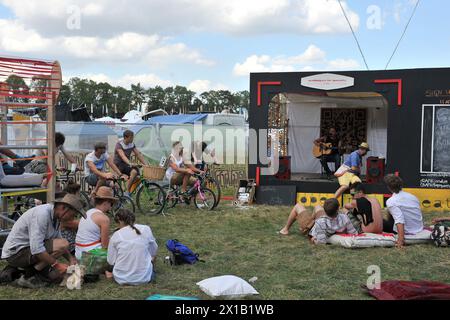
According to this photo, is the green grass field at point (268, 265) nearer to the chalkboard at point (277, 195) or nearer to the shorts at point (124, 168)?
the shorts at point (124, 168)

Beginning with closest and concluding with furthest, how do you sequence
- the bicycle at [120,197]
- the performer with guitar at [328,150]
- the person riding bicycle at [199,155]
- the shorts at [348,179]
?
the bicycle at [120,197], the shorts at [348,179], the person riding bicycle at [199,155], the performer with guitar at [328,150]

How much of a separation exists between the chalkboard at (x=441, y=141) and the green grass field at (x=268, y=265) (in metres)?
4.08

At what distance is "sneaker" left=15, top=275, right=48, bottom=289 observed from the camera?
494 centimetres

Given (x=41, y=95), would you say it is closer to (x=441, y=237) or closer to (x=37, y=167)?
(x=37, y=167)

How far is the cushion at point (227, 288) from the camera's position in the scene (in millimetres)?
4668

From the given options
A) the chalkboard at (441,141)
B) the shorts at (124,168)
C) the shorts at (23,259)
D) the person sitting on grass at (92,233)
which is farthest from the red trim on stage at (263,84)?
the shorts at (23,259)

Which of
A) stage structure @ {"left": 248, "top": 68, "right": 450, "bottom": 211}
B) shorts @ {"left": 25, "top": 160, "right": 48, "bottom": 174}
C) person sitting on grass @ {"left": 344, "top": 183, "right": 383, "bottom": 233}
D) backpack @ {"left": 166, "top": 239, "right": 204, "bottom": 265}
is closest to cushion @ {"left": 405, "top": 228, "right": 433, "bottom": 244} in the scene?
person sitting on grass @ {"left": 344, "top": 183, "right": 383, "bottom": 233}

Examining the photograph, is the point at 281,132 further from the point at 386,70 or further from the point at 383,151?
the point at 386,70

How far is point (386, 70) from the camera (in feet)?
Result: 35.0

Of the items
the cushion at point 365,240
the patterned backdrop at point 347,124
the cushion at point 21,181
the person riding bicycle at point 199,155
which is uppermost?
the patterned backdrop at point 347,124

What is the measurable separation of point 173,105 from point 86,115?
40.3 m
